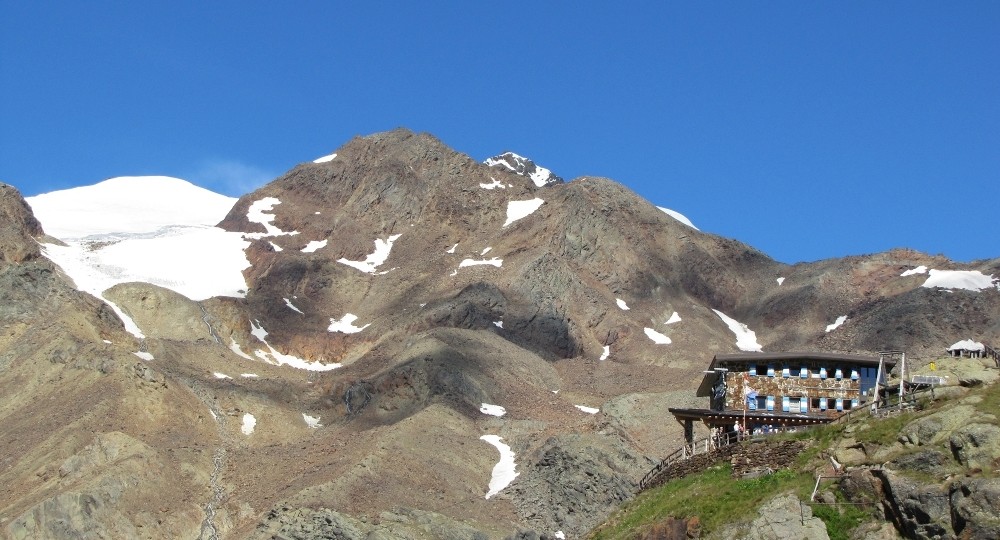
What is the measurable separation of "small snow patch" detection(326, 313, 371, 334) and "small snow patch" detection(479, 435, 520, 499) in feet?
167

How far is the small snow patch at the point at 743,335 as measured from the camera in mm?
187625

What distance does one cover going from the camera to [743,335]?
194000 mm

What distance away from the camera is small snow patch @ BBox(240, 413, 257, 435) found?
13088 centimetres

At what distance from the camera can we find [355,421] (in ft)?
443

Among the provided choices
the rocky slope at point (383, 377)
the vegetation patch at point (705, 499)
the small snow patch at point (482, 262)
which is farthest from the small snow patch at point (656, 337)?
the vegetation patch at point (705, 499)

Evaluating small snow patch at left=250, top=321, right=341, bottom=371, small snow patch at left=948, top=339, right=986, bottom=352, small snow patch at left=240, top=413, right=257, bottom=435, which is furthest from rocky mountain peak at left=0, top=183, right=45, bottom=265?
small snow patch at left=948, top=339, right=986, bottom=352

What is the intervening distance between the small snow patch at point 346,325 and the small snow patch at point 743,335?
49.3 meters

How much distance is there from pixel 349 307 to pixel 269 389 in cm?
4359

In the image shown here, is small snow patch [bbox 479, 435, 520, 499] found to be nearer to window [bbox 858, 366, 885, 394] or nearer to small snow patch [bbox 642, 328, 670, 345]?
small snow patch [bbox 642, 328, 670, 345]

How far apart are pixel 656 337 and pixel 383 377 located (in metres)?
50.3

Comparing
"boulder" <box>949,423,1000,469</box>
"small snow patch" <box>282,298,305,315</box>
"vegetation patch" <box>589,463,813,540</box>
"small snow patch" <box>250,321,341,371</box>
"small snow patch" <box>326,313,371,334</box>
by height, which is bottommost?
"vegetation patch" <box>589,463,813,540</box>

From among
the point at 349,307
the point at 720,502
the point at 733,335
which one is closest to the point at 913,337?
the point at 733,335

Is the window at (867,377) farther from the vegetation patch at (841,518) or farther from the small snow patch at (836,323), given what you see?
the small snow patch at (836,323)

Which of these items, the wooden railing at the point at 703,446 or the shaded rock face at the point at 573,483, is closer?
the wooden railing at the point at 703,446
